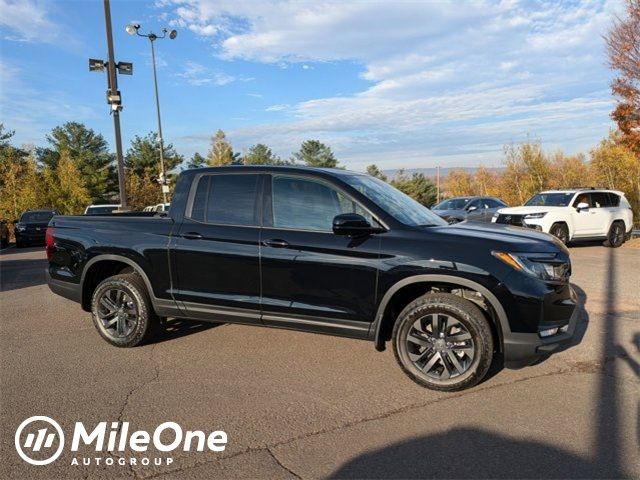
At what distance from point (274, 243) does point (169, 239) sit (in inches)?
46.2

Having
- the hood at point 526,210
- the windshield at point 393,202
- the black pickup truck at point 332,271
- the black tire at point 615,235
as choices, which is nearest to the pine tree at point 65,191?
the hood at point 526,210

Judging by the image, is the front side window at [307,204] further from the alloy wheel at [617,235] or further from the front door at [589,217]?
the alloy wheel at [617,235]

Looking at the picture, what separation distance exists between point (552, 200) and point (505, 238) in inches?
456

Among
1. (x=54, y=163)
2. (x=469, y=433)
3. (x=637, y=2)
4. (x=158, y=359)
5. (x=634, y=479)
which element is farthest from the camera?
(x=54, y=163)

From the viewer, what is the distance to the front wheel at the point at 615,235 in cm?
1426

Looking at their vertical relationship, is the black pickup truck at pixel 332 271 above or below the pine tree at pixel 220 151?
below

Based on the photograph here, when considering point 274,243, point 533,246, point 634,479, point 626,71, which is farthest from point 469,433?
point 626,71

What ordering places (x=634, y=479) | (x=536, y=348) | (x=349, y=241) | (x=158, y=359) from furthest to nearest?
(x=158, y=359) → (x=349, y=241) → (x=536, y=348) → (x=634, y=479)

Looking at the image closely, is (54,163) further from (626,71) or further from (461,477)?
(461,477)

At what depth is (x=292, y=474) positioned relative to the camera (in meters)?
2.89

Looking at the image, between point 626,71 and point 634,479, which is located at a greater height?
point 626,71

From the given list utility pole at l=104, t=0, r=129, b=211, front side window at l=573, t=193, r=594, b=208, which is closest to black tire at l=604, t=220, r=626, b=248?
front side window at l=573, t=193, r=594, b=208

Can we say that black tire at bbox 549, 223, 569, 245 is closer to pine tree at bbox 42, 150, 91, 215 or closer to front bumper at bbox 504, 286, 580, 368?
front bumper at bbox 504, 286, 580, 368

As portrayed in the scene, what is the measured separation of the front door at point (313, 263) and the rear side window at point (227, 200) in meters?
0.19
